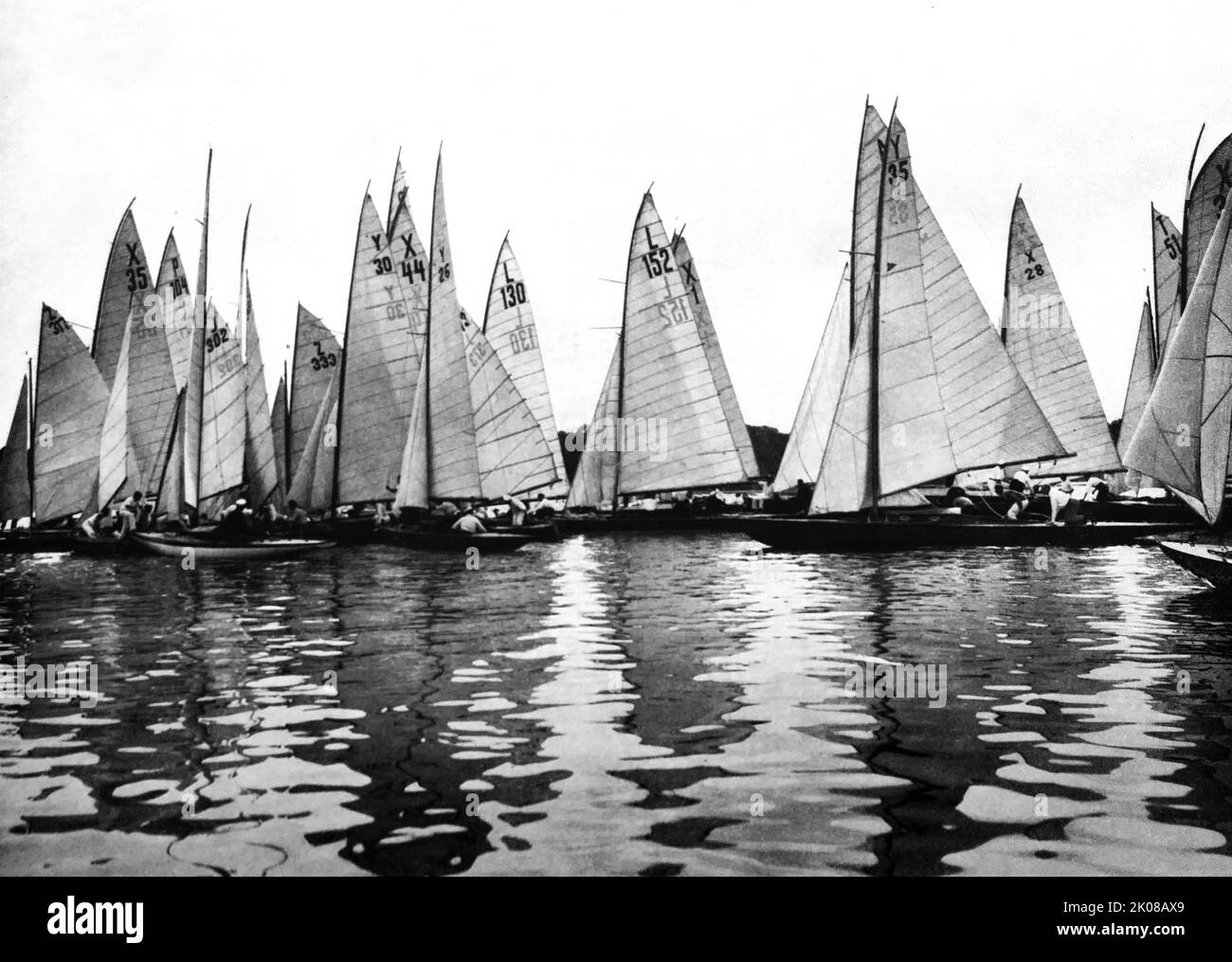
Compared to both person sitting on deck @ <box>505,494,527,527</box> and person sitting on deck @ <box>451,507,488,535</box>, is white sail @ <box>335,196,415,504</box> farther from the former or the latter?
person sitting on deck @ <box>451,507,488,535</box>

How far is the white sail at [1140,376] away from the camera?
23641mm

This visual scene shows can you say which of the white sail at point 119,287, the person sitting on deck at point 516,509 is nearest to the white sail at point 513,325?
the person sitting on deck at point 516,509

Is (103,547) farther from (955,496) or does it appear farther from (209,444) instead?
(955,496)

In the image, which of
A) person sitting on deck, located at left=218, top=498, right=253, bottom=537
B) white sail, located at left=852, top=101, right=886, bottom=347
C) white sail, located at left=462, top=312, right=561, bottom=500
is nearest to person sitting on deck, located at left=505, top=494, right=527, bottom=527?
white sail, located at left=462, top=312, right=561, bottom=500

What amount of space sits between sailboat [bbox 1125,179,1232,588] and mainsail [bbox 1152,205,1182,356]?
107 cm

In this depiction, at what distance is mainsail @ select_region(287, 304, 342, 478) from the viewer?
136 ft

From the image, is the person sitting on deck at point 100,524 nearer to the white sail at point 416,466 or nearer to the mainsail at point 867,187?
the white sail at point 416,466

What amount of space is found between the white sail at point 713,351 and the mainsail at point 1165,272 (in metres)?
23.6

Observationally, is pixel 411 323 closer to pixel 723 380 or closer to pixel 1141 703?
pixel 723 380

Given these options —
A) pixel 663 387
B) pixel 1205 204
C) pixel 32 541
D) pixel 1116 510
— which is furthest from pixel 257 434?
pixel 1205 204

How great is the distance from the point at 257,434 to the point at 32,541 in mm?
19863

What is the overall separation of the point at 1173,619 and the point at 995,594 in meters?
3.37

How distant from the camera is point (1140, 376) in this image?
81.2 ft

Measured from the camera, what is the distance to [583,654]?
10.4 meters
